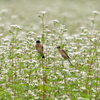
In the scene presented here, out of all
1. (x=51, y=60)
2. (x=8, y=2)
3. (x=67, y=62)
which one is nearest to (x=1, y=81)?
(x=51, y=60)

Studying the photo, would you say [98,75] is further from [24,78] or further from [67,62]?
[24,78]

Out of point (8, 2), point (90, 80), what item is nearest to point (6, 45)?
point (90, 80)

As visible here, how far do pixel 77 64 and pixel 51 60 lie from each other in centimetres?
106

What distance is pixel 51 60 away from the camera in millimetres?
6781

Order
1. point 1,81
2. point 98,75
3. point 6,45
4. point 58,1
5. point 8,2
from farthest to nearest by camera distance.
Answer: point 58,1 < point 8,2 < point 98,75 < point 6,45 < point 1,81

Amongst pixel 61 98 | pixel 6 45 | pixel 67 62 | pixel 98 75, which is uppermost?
pixel 6 45

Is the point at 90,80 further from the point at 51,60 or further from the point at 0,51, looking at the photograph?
the point at 0,51

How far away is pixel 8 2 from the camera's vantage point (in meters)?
45.1

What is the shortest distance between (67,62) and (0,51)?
82.5 inches

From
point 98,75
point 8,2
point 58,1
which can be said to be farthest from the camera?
point 58,1

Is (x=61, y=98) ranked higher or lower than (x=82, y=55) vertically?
lower

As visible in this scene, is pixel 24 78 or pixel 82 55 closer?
pixel 24 78

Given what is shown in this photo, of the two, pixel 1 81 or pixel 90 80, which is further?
pixel 90 80

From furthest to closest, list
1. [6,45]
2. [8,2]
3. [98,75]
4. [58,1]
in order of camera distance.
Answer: [58,1] → [8,2] → [98,75] → [6,45]
